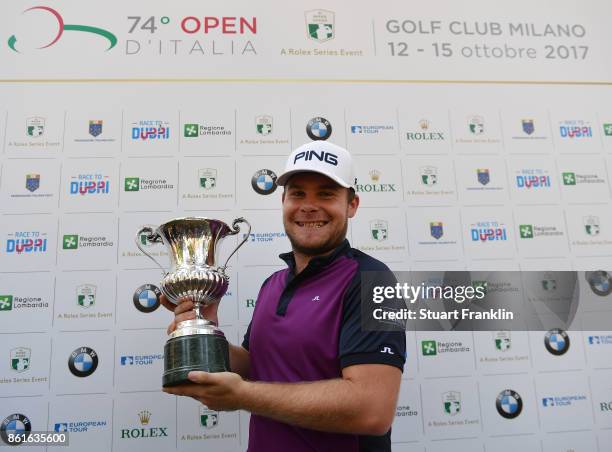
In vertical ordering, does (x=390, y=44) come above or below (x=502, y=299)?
above

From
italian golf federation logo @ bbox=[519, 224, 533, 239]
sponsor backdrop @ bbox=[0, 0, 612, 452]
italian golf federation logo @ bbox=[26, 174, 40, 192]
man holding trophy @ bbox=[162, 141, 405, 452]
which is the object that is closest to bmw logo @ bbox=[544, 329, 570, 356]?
sponsor backdrop @ bbox=[0, 0, 612, 452]

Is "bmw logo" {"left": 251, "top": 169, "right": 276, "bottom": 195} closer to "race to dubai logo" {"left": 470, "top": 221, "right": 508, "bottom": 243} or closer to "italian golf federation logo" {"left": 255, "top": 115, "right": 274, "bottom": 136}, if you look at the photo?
"italian golf federation logo" {"left": 255, "top": 115, "right": 274, "bottom": 136}

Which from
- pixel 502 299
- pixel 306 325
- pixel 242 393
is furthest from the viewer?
pixel 502 299

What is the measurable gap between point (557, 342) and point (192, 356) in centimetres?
168

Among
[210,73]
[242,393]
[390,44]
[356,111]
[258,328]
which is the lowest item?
[242,393]

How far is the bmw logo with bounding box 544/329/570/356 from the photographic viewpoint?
80.8 inches

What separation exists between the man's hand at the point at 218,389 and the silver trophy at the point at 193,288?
0.14 feet

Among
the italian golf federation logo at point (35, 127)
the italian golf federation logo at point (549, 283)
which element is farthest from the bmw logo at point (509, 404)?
the italian golf federation logo at point (35, 127)

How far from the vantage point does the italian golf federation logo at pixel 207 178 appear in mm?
2092

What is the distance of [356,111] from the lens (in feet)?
7.27

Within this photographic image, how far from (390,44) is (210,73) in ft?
3.02

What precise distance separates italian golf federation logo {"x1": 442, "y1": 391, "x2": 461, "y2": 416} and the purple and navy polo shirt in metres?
0.75

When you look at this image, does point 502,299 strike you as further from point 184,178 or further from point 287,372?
point 184,178

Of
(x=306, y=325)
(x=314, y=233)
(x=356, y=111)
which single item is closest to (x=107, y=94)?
(x=356, y=111)
